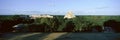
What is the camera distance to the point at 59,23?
143 inches

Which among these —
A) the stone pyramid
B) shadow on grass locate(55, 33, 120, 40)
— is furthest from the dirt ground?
the stone pyramid

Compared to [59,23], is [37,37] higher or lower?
lower

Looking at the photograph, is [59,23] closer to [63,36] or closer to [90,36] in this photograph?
[63,36]

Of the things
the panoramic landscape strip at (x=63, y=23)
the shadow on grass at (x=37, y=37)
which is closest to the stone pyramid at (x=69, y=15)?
the panoramic landscape strip at (x=63, y=23)

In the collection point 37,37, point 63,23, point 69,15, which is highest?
point 69,15

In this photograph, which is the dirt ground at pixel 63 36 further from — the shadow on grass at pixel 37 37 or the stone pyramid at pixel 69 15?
the stone pyramid at pixel 69 15

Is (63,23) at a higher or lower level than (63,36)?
higher

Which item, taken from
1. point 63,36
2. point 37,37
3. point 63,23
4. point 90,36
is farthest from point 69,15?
point 37,37

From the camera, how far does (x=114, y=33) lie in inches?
146

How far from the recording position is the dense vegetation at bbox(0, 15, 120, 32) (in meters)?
3.59

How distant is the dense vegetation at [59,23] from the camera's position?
3590 millimetres

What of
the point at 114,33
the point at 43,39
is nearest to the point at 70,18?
the point at 43,39

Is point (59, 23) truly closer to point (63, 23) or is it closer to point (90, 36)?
point (63, 23)

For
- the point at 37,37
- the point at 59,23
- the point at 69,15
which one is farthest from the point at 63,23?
the point at 37,37
